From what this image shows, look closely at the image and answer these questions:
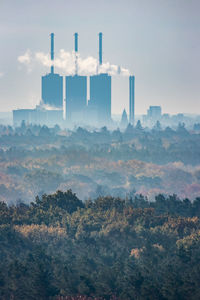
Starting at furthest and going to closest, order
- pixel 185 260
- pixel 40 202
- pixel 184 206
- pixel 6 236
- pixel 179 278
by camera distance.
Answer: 1. pixel 184 206
2. pixel 40 202
3. pixel 6 236
4. pixel 185 260
5. pixel 179 278

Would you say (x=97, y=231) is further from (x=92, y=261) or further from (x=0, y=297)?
(x=0, y=297)

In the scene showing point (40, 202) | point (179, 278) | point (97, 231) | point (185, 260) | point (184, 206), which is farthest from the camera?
point (184, 206)

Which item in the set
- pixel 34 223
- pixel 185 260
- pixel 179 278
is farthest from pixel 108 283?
pixel 34 223

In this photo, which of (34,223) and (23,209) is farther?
(23,209)

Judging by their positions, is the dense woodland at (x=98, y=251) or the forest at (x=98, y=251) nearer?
the forest at (x=98, y=251)

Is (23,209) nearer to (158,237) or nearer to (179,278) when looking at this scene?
(158,237)

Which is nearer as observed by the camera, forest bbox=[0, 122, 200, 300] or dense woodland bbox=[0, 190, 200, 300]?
forest bbox=[0, 122, 200, 300]

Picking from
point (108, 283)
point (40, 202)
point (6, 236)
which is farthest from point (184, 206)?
point (108, 283)
